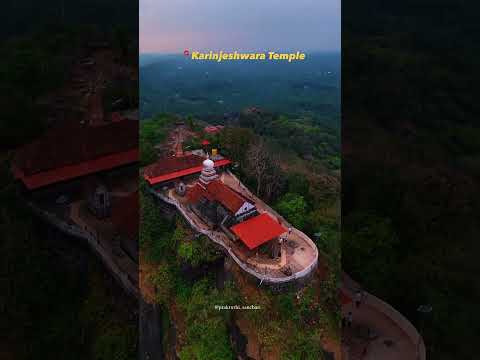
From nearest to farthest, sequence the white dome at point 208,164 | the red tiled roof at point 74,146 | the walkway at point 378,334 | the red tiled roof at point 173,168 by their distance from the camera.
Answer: the walkway at point 378,334, the white dome at point 208,164, the red tiled roof at point 173,168, the red tiled roof at point 74,146

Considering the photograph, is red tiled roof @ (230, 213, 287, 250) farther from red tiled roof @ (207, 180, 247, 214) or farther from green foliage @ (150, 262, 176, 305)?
green foliage @ (150, 262, 176, 305)

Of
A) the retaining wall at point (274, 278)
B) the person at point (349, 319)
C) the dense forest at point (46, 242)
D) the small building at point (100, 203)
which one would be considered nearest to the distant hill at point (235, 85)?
the retaining wall at point (274, 278)

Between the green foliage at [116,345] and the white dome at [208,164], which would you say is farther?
the white dome at [208,164]

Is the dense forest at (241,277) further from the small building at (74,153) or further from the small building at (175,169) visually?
the small building at (74,153)

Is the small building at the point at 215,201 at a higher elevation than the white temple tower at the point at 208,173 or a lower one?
lower

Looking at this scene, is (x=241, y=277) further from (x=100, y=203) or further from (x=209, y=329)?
(x=100, y=203)

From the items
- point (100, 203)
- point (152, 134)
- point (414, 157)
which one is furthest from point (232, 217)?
point (414, 157)
